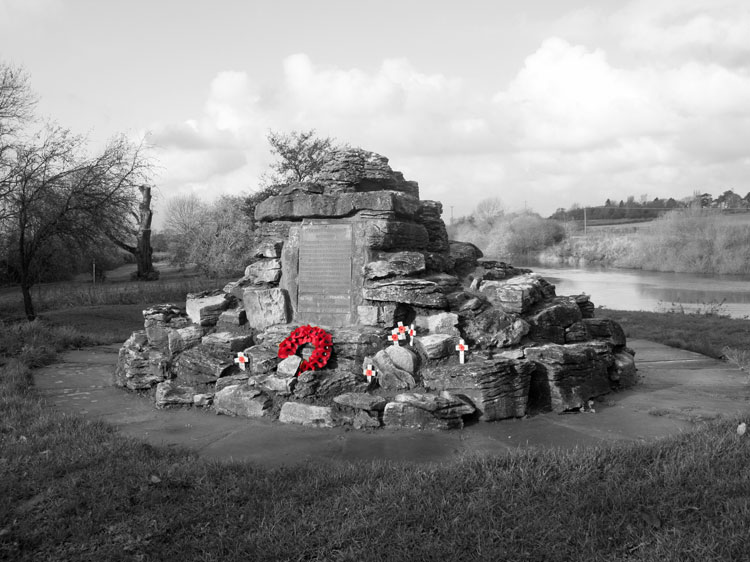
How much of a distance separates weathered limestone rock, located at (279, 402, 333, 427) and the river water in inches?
530

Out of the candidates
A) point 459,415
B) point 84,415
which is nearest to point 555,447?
point 459,415

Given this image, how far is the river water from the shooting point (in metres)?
18.8

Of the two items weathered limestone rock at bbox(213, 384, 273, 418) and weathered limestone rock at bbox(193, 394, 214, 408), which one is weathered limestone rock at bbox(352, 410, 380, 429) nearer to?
weathered limestone rock at bbox(213, 384, 273, 418)

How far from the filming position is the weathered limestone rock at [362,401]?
5.31 metres

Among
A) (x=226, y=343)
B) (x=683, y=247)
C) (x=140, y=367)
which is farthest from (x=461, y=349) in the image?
(x=683, y=247)

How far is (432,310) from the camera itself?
21.6 feet

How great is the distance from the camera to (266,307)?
717 cm

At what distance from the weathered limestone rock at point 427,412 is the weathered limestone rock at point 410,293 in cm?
141

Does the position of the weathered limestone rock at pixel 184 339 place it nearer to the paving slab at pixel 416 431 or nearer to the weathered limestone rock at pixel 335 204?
the paving slab at pixel 416 431

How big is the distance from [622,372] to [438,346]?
7.47 feet

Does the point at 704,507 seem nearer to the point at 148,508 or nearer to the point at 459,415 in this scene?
the point at 459,415

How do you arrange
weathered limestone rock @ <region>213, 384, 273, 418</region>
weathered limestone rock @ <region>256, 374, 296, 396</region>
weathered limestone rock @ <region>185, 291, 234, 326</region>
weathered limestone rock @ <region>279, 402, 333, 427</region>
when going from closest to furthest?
weathered limestone rock @ <region>279, 402, 333, 427</region>, weathered limestone rock @ <region>213, 384, 273, 418</region>, weathered limestone rock @ <region>256, 374, 296, 396</region>, weathered limestone rock @ <region>185, 291, 234, 326</region>

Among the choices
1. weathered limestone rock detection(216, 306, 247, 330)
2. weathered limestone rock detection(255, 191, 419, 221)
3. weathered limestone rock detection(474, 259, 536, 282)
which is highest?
weathered limestone rock detection(255, 191, 419, 221)

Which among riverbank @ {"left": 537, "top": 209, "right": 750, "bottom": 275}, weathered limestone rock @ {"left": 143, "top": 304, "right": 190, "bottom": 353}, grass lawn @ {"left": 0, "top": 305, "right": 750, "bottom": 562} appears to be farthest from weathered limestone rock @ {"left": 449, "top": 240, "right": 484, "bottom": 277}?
riverbank @ {"left": 537, "top": 209, "right": 750, "bottom": 275}
